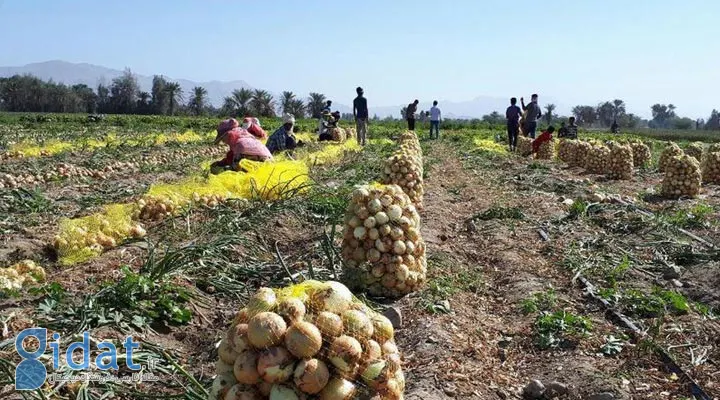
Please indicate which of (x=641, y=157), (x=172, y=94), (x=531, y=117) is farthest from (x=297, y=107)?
(x=641, y=157)

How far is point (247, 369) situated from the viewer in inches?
76.1

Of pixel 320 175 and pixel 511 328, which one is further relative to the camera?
pixel 320 175

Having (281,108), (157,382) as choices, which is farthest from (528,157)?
(281,108)

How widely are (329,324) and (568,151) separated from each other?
14.9 m

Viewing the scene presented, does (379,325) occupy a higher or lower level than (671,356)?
higher

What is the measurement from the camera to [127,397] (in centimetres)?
271

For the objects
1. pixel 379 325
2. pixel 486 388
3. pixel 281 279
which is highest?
pixel 379 325

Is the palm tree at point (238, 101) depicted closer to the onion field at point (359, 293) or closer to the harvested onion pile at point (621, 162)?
the harvested onion pile at point (621, 162)

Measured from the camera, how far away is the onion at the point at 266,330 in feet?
6.35

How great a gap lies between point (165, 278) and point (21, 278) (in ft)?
3.78

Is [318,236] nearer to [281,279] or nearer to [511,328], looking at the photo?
[281,279]

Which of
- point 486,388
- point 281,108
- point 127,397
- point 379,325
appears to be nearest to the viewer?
point 379,325

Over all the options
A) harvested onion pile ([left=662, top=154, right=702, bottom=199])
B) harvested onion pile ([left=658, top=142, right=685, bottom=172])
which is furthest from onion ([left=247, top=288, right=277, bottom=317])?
harvested onion pile ([left=658, top=142, right=685, bottom=172])

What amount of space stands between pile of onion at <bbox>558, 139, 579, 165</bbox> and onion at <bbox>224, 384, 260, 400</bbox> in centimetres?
1447
